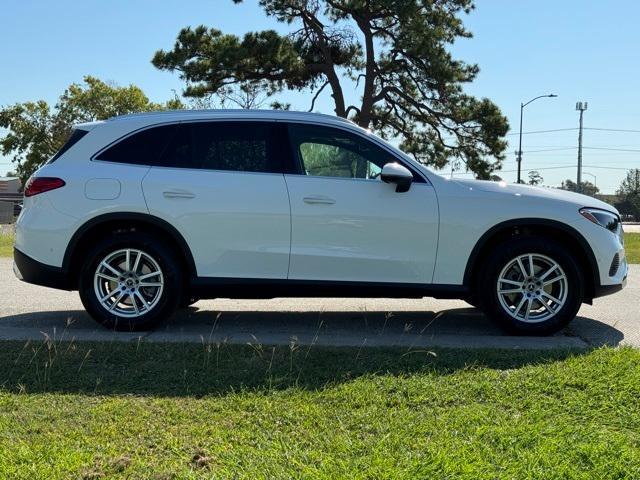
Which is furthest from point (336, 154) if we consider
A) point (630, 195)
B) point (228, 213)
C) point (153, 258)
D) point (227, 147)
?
point (630, 195)

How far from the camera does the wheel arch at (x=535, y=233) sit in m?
5.38

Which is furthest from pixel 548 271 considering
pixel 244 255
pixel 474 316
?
pixel 244 255

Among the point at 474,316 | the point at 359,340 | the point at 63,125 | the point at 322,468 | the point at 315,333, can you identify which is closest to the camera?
the point at 322,468

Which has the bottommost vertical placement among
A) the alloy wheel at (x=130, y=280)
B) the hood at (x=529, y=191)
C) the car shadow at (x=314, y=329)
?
the car shadow at (x=314, y=329)

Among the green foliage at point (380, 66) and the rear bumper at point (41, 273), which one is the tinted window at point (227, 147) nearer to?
the rear bumper at point (41, 273)

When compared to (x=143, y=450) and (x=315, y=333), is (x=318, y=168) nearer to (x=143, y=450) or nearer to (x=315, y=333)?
(x=315, y=333)

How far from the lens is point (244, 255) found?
5.41 m

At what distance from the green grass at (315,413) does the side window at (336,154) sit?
165cm

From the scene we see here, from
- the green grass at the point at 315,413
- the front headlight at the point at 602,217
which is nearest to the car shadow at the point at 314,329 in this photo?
the green grass at the point at 315,413

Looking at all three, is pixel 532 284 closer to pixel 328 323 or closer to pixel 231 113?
pixel 328 323

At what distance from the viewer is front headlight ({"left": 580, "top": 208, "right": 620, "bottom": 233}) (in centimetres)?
542

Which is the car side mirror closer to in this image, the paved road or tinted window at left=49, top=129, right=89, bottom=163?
the paved road

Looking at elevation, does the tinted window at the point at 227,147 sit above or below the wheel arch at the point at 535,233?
above

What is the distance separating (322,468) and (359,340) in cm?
251
